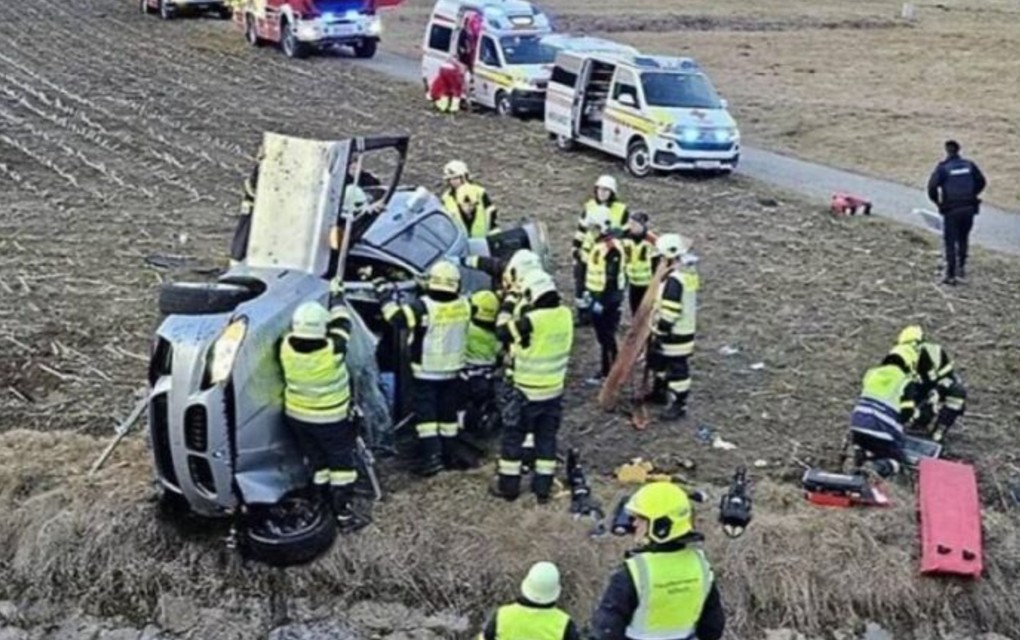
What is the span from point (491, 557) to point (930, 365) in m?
3.93

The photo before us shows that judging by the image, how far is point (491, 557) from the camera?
9.24 m

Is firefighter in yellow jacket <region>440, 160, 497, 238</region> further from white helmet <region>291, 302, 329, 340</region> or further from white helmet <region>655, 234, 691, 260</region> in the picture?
white helmet <region>291, 302, 329, 340</region>

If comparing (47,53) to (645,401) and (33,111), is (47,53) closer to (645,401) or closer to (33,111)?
(33,111)

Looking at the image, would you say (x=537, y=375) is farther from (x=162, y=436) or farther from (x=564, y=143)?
(x=564, y=143)

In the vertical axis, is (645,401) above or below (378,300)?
below

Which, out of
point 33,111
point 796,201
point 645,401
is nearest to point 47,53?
point 33,111

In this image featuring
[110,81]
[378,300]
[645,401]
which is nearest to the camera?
[378,300]

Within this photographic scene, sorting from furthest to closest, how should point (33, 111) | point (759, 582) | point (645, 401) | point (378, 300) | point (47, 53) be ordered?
point (47, 53) → point (33, 111) → point (645, 401) → point (378, 300) → point (759, 582)

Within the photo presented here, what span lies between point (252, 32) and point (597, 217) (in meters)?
23.7

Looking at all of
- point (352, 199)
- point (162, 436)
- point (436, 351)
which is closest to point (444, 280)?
point (436, 351)

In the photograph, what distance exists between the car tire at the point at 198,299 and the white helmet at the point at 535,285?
1.82 meters

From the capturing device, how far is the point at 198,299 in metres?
9.20

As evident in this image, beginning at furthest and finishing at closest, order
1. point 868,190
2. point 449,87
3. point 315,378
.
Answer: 1. point 449,87
2. point 868,190
3. point 315,378

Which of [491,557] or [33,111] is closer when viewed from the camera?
[491,557]
